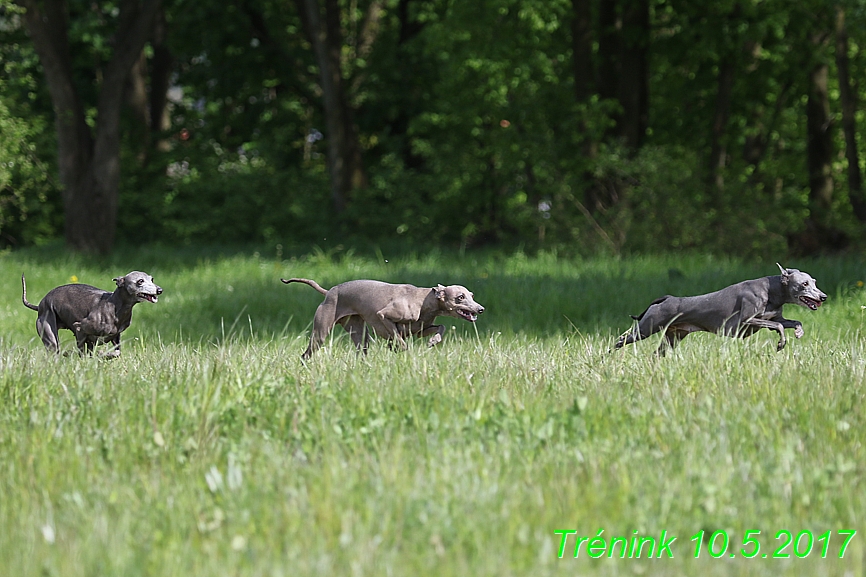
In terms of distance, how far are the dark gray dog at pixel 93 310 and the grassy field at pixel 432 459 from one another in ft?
1.00

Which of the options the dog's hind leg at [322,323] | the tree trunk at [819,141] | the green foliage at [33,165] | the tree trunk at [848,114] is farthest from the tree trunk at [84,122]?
the tree trunk at [819,141]

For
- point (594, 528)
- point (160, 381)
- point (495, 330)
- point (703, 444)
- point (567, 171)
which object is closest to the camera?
point (594, 528)

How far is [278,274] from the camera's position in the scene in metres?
14.7

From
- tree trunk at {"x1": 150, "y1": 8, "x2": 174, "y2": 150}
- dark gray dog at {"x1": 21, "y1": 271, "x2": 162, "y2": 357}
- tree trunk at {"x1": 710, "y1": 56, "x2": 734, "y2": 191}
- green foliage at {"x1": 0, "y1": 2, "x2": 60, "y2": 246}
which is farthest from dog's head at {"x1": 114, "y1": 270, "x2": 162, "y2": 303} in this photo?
tree trunk at {"x1": 150, "y1": 8, "x2": 174, "y2": 150}

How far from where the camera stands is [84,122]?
706 inches

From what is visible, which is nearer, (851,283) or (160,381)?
(160,381)

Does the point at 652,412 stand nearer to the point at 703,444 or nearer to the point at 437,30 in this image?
the point at 703,444

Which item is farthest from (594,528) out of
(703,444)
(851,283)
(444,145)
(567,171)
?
(444,145)

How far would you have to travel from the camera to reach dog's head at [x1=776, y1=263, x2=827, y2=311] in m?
6.59

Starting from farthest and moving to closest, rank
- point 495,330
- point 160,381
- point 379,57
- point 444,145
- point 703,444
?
point 379,57, point 444,145, point 495,330, point 160,381, point 703,444

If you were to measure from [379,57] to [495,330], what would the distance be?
15785mm

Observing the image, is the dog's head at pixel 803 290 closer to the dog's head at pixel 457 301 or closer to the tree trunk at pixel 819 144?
the dog's head at pixel 457 301

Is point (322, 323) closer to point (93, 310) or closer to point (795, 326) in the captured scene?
point (93, 310)

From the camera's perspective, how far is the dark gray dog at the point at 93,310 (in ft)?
23.4
